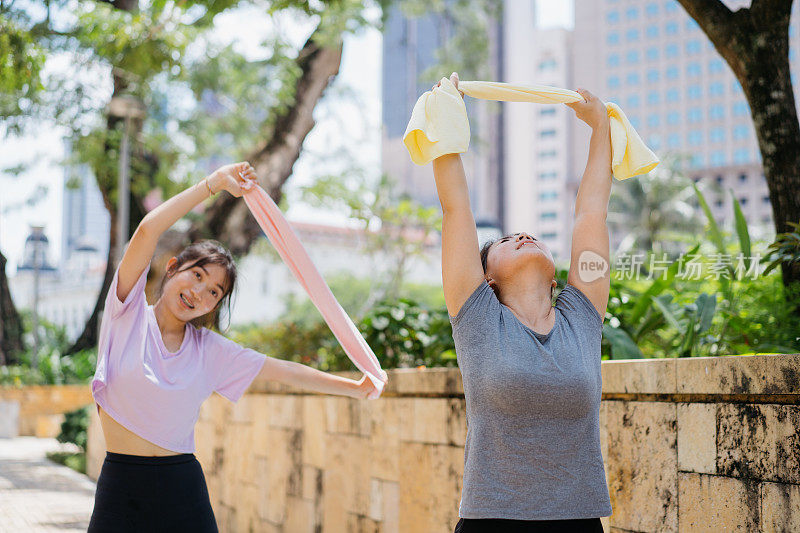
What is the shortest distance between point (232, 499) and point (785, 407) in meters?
5.34

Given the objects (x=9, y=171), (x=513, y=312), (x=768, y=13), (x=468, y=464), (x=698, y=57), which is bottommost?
(x=468, y=464)

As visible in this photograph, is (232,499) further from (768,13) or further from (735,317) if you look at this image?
(768,13)

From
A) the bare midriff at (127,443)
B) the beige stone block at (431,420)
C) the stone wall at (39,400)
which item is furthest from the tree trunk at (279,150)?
the bare midriff at (127,443)

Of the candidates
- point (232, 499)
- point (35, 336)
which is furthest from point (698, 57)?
point (232, 499)

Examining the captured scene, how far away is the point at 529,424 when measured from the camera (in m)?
2.16

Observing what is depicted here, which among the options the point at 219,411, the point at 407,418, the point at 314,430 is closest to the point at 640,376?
the point at 407,418

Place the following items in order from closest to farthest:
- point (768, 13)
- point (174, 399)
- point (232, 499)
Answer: point (174, 399) → point (768, 13) → point (232, 499)

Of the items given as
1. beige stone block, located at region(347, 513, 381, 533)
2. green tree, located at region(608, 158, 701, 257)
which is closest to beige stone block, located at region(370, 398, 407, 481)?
beige stone block, located at region(347, 513, 381, 533)

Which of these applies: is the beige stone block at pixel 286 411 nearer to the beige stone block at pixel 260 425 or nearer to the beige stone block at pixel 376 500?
the beige stone block at pixel 260 425

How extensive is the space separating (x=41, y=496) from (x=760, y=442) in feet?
26.5

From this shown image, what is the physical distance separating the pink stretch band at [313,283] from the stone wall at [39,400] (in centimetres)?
1752

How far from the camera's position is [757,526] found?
8.93 feet

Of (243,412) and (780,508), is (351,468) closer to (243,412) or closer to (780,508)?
(243,412)

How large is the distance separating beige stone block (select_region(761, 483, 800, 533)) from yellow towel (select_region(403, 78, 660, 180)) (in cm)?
111
